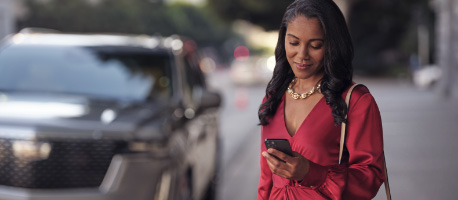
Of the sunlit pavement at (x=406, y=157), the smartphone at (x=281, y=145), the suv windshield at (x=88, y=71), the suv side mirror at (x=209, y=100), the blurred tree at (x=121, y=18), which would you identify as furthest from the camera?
the blurred tree at (x=121, y=18)

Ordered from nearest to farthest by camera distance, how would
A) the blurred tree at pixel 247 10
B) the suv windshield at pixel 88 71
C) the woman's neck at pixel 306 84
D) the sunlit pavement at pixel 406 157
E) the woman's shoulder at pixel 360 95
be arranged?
the woman's shoulder at pixel 360 95 < the woman's neck at pixel 306 84 < the suv windshield at pixel 88 71 < the sunlit pavement at pixel 406 157 < the blurred tree at pixel 247 10

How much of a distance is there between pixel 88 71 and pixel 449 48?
19.6 metres

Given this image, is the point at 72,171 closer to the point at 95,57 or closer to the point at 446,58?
the point at 95,57

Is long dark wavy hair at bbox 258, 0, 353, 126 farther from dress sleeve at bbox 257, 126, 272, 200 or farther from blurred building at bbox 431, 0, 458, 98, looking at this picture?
blurred building at bbox 431, 0, 458, 98

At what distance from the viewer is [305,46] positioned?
1.83 metres

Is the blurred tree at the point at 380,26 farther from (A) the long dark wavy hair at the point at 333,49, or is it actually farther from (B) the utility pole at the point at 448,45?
(A) the long dark wavy hair at the point at 333,49

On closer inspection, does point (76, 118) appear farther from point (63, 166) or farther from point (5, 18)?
point (5, 18)

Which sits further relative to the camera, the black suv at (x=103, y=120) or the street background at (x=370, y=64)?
the street background at (x=370, y=64)

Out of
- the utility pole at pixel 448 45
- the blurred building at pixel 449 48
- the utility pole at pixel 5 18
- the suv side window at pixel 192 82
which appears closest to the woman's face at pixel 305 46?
the suv side window at pixel 192 82

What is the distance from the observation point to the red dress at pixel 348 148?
1.75 metres

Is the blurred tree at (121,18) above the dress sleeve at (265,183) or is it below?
above

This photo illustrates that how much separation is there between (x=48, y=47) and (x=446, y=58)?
19.5 meters

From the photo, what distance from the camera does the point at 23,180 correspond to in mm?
3867

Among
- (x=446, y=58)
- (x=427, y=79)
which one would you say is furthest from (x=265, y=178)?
(x=427, y=79)
